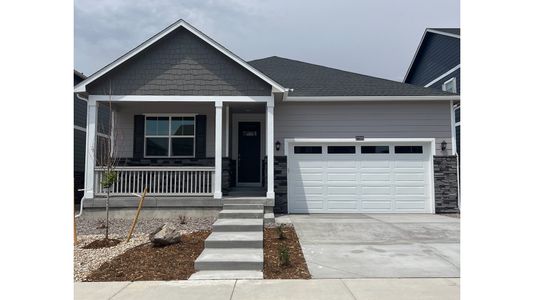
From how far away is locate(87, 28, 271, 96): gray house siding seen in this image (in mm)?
9992

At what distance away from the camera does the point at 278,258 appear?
19.9ft

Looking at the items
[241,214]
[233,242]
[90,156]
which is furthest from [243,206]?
[90,156]

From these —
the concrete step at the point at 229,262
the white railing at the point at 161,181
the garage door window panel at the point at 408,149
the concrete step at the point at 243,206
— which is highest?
the garage door window panel at the point at 408,149

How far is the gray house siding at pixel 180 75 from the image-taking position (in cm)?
999

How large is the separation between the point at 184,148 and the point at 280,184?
3.29 meters

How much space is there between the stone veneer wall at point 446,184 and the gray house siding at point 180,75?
19.2 ft

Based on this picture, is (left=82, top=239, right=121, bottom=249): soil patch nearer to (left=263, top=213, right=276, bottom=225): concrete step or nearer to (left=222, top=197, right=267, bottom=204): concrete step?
(left=222, top=197, right=267, bottom=204): concrete step

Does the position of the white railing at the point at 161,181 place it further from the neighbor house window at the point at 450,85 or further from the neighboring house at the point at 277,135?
the neighbor house window at the point at 450,85

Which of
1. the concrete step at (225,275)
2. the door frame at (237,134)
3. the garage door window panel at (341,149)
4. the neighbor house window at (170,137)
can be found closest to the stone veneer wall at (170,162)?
the neighbor house window at (170,137)

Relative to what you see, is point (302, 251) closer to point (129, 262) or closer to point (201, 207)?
point (129, 262)

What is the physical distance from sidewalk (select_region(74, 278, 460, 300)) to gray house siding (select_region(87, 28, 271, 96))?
610 cm

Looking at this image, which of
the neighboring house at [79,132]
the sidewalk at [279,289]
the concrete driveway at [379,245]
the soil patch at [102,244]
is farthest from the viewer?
the neighboring house at [79,132]

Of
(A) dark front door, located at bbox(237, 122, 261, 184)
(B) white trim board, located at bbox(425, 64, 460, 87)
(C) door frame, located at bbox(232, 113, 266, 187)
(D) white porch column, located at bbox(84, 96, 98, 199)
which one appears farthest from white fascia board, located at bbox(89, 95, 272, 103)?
(B) white trim board, located at bbox(425, 64, 460, 87)
